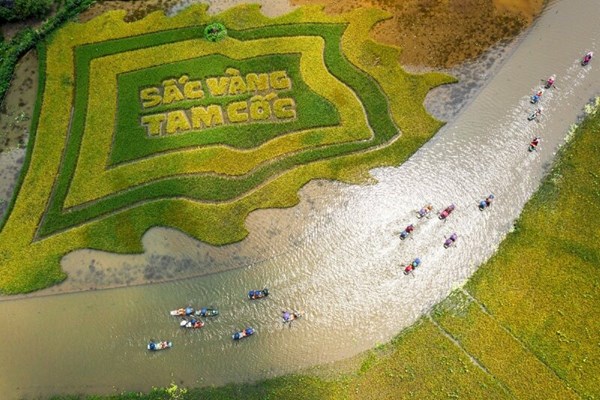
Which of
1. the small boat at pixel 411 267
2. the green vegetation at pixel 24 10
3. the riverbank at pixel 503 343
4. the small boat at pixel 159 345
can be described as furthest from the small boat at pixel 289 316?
the green vegetation at pixel 24 10

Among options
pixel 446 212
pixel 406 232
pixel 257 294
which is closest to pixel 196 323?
pixel 257 294

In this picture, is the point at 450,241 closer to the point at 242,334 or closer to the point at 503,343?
the point at 503,343

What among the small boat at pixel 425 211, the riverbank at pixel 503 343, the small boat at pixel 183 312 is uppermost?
the small boat at pixel 425 211

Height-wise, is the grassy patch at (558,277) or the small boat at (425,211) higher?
the small boat at (425,211)

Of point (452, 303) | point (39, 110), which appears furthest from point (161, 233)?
point (452, 303)

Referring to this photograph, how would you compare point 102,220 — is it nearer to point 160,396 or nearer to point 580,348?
point 160,396

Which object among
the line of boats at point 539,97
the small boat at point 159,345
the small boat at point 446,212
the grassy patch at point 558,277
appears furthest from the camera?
the line of boats at point 539,97

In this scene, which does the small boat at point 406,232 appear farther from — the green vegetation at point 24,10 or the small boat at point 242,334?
the green vegetation at point 24,10

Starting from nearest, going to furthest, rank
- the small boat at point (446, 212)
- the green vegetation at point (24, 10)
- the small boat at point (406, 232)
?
the small boat at point (406, 232), the small boat at point (446, 212), the green vegetation at point (24, 10)
